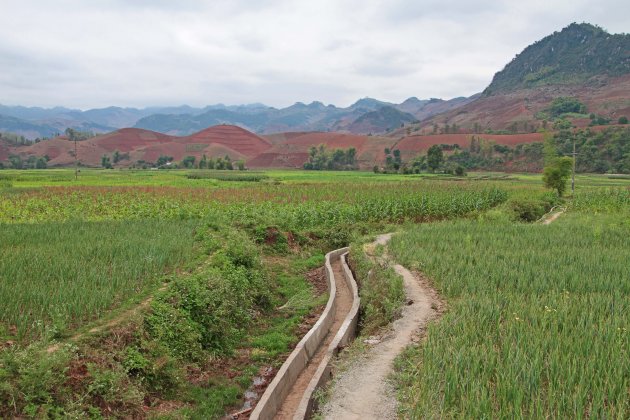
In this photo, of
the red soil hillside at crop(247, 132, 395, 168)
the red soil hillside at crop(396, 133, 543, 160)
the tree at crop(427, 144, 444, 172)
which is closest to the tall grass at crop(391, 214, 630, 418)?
the tree at crop(427, 144, 444, 172)

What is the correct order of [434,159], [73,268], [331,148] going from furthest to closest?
[331,148] → [434,159] → [73,268]

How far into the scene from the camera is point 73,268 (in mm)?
9516

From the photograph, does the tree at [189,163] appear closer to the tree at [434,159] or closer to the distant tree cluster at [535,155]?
the distant tree cluster at [535,155]

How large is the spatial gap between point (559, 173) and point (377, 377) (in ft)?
124

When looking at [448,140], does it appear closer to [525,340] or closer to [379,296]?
[379,296]

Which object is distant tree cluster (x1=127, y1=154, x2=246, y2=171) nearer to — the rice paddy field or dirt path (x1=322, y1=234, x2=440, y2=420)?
the rice paddy field

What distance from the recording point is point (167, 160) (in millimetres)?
128250

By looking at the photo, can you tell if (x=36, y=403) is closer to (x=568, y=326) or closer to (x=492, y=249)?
(x=568, y=326)

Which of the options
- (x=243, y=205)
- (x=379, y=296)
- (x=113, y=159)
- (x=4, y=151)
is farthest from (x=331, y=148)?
(x=379, y=296)

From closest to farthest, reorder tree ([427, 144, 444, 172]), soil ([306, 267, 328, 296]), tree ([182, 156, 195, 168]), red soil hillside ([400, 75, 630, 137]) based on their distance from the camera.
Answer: soil ([306, 267, 328, 296])
tree ([427, 144, 444, 172])
tree ([182, 156, 195, 168])
red soil hillside ([400, 75, 630, 137])

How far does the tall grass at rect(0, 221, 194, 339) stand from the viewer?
7211mm

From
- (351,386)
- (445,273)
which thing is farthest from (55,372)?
(445,273)

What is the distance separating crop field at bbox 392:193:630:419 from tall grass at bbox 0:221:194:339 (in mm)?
5199

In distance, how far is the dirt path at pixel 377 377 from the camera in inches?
219
